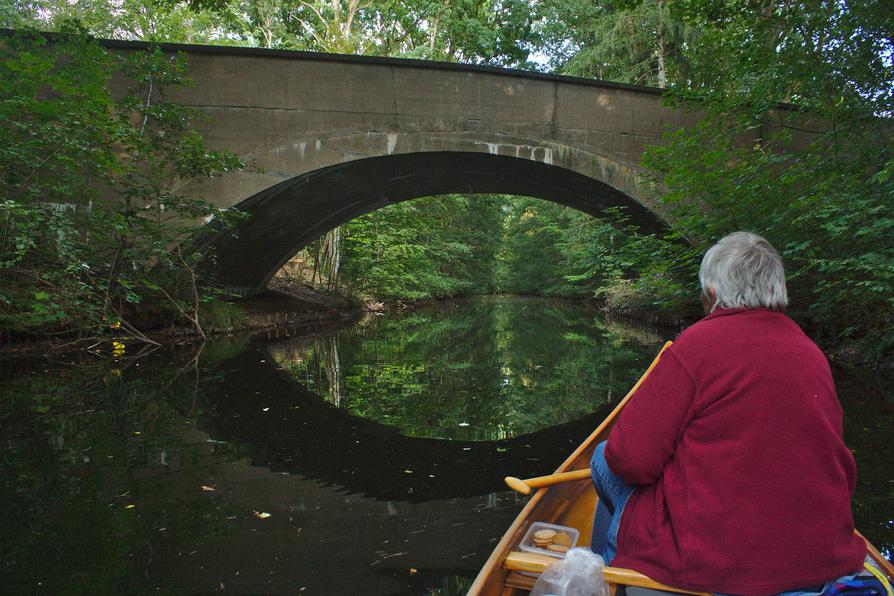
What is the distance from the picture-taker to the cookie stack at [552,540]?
1855 millimetres

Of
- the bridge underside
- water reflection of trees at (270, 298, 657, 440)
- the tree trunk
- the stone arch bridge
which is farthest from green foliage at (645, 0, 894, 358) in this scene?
the tree trunk

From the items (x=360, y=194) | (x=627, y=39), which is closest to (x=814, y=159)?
(x=360, y=194)

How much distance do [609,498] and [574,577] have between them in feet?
0.85

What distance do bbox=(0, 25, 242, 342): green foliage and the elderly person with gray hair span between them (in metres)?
6.71

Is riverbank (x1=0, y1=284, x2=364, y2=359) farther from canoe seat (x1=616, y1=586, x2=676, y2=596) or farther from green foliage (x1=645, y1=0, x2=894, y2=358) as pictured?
canoe seat (x1=616, y1=586, x2=676, y2=596)

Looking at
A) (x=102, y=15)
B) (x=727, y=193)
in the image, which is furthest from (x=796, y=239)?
(x=102, y=15)

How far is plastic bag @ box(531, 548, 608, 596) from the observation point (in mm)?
1432

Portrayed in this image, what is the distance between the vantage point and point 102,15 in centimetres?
1972

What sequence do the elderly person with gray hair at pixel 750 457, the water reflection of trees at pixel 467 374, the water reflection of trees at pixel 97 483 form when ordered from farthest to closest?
the water reflection of trees at pixel 467 374 < the water reflection of trees at pixel 97 483 < the elderly person with gray hair at pixel 750 457

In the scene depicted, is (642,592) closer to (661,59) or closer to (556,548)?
(556,548)

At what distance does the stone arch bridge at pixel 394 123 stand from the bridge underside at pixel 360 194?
7 centimetres

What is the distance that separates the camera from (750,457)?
1295 mm

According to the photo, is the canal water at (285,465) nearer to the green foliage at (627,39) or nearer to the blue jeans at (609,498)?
the blue jeans at (609,498)

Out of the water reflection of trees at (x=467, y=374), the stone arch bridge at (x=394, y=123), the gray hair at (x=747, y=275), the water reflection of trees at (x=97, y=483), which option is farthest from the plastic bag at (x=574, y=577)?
the stone arch bridge at (x=394, y=123)
